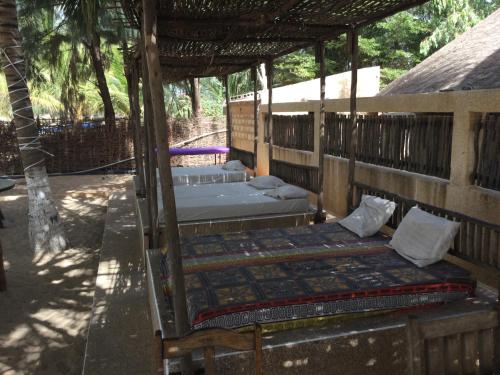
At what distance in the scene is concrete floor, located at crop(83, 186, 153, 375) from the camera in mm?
3246

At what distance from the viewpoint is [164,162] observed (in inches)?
96.9

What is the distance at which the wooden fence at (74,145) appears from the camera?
42.3 ft

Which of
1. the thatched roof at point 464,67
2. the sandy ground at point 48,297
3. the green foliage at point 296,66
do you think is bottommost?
the sandy ground at point 48,297

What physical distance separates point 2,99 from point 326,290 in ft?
73.4

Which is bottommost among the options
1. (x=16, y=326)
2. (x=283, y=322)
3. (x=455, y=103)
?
(x=16, y=326)

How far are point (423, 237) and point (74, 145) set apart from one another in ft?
38.3

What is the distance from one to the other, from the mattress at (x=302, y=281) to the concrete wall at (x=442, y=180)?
0.71m

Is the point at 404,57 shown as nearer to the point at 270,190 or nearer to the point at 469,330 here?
the point at 270,190

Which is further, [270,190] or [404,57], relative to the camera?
[404,57]

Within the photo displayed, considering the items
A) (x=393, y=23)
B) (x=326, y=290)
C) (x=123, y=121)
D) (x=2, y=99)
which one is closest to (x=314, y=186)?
(x=326, y=290)

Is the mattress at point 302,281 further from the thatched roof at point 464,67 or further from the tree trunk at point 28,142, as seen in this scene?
the thatched roof at point 464,67

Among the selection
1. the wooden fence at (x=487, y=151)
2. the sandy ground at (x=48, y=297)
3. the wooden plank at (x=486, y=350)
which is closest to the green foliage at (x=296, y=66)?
the sandy ground at (x=48, y=297)

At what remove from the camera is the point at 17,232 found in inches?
288

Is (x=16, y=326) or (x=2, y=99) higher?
(x=2, y=99)
